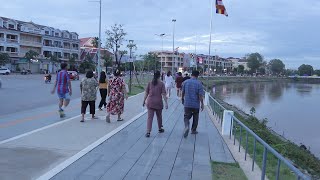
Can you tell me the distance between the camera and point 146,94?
950 cm

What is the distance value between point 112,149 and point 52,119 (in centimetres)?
466

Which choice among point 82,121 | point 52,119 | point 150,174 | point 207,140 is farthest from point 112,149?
point 52,119

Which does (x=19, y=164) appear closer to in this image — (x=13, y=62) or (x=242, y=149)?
(x=242, y=149)

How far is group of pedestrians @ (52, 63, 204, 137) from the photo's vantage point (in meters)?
9.34

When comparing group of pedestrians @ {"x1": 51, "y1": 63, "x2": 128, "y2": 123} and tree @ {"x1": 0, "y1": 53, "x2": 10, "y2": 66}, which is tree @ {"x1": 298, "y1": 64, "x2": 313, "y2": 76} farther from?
group of pedestrians @ {"x1": 51, "y1": 63, "x2": 128, "y2": 123}

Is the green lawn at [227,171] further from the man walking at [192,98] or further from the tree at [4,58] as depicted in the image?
the tree at [4,58]

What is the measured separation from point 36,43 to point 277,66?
429 ft

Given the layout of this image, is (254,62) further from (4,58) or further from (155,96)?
(155,96)

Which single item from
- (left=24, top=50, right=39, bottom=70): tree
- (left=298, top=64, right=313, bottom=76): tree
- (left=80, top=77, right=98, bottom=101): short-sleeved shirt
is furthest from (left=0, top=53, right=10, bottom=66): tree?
(left=298, top=64, right=313, bottom=76): tree

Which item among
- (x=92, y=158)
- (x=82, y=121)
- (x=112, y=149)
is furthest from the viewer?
(x=82, y=121)

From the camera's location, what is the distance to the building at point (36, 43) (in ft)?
237

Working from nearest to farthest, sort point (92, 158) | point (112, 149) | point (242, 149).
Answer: point (92, 158) → point (112, 149) → point (242, 149)

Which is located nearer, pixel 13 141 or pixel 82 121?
pixel 13 141

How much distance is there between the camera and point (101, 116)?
1256cm
